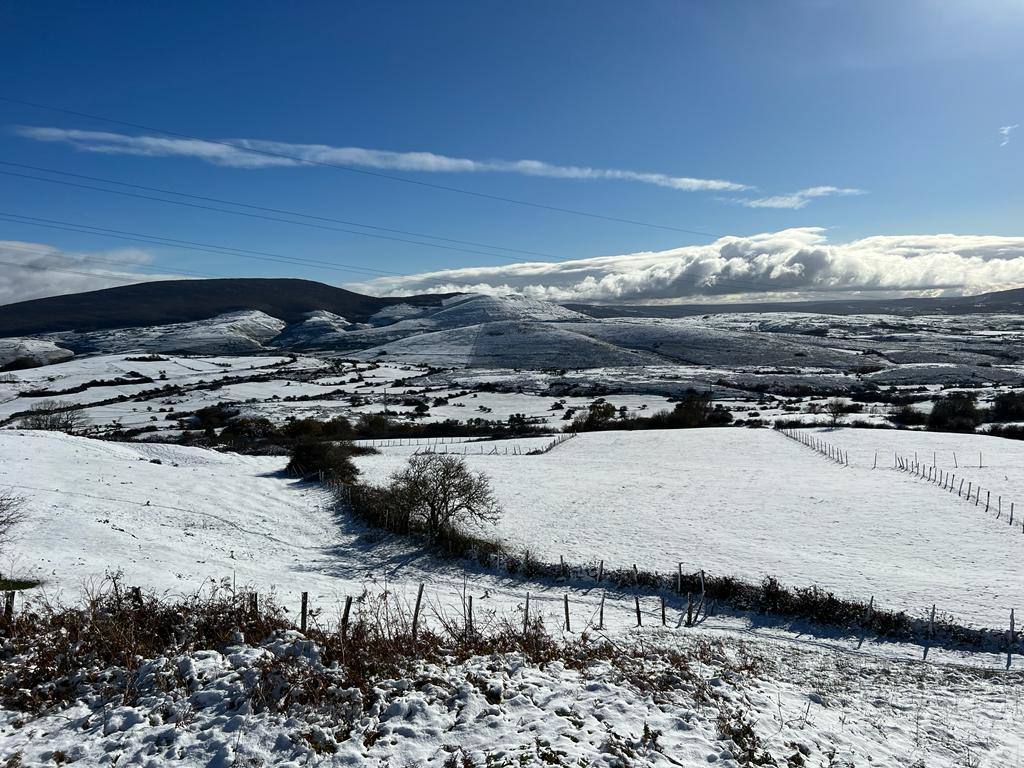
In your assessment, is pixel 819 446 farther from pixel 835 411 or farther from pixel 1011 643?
pixel 1011 643

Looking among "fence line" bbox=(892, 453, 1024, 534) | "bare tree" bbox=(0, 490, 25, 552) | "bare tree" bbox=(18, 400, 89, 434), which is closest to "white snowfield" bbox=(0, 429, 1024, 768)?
"bare tree" bbox=(0, 490, 25, 552)

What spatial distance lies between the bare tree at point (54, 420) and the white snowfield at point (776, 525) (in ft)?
111

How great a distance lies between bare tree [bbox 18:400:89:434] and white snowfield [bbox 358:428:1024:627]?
33797 mm

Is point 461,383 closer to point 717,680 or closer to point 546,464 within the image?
point 546,464

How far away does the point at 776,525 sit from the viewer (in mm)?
31375

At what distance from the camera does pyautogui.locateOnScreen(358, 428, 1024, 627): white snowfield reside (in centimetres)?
2317

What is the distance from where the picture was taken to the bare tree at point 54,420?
58969 mm

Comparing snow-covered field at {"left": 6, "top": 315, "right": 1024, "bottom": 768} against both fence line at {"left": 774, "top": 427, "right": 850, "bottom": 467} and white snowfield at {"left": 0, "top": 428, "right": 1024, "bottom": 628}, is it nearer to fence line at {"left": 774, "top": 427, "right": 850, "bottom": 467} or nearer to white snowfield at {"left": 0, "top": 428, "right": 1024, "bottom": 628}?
white snowfield at {"left": 0, "top": 428, "right": 1024, "bottom": 628}

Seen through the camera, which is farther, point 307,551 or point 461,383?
point 461,383

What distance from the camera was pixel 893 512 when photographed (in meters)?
32.9

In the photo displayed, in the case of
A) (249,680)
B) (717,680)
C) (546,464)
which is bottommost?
(546,464)

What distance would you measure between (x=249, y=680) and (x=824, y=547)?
2572cm

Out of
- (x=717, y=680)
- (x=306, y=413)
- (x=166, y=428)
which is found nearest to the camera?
(x=717, y=680)

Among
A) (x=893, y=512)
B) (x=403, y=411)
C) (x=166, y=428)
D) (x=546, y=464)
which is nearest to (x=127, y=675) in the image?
(x=893, y=512)
